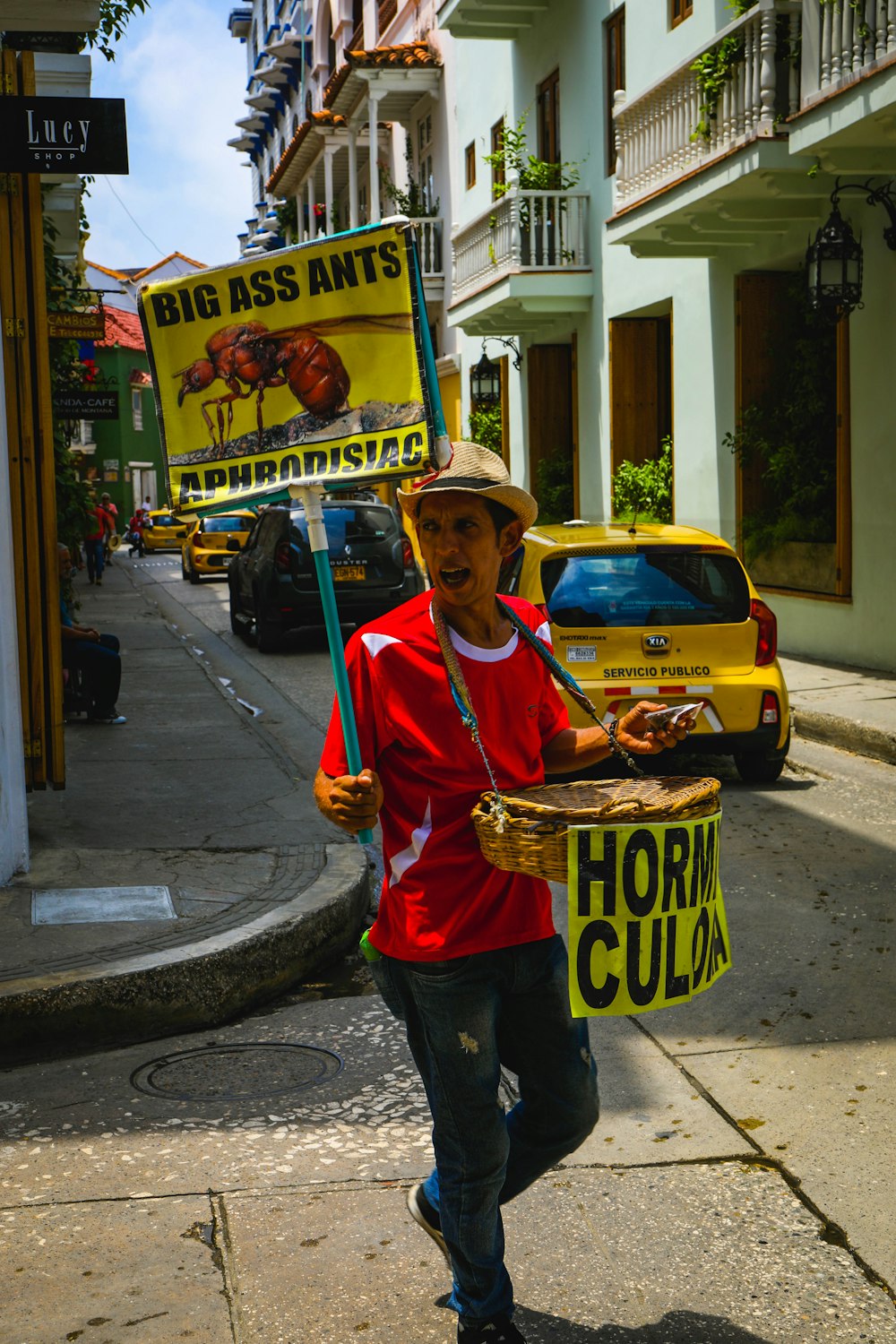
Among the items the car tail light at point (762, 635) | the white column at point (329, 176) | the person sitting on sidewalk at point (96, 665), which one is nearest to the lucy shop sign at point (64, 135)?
the car tail light at point (762, 635)

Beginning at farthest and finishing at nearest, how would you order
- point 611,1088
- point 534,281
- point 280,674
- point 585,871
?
point 534,281 < point 280,674 < point 611,1088 < point 585,871

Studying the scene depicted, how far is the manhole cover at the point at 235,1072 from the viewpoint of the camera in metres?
4.61

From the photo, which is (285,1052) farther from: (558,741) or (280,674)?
(280,674)

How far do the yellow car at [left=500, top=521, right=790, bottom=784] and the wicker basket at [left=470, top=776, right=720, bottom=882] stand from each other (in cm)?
582

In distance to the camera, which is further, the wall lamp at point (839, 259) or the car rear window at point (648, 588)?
the wall lamp at point (839, 259)

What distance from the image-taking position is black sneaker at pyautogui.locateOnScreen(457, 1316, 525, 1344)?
2945 mm

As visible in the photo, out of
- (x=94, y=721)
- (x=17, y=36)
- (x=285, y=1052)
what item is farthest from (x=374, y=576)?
(x=285, y=1052)

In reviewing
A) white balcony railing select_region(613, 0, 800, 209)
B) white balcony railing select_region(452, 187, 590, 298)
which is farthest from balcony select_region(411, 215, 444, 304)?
white balcony railing select_region(613, 0, 800, 209)

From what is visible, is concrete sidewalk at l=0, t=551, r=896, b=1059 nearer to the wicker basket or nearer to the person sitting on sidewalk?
the person sitting on sidewalk

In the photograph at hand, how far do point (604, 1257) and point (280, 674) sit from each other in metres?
11.9

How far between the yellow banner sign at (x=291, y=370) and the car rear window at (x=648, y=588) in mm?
5333

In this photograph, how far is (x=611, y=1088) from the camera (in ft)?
14.9

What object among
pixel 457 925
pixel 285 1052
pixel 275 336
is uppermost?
pixel 275 336

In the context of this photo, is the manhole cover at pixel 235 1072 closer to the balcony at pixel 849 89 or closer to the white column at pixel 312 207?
the balcony at pixel 849 89
